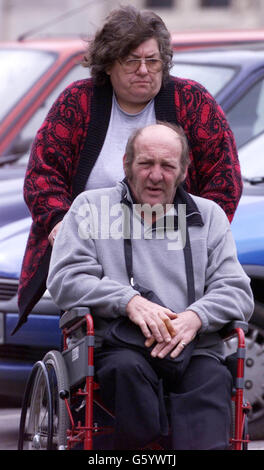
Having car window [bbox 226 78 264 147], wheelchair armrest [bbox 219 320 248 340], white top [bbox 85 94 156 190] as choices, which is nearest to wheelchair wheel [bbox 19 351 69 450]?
wheelchair armrest [bbox 219 320 248 340]

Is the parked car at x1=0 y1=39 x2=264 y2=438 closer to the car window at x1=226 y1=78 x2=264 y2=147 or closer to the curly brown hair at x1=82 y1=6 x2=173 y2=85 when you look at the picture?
the car window at x1=226 y1=78 x2=264 y2=147

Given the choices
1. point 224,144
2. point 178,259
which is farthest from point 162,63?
point 178,259

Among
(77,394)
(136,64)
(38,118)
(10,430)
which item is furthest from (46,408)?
(38,118)

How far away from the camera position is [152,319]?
172 inches

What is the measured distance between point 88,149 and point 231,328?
96 centimetres

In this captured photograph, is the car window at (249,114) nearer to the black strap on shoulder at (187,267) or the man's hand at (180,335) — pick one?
the black strap on shoulder at (187,267)

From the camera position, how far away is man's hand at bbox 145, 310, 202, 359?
14.4 feet

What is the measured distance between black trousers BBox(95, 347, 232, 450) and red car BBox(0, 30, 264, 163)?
3655 mm

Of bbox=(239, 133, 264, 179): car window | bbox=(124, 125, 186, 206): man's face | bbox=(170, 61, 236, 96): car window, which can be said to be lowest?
bbox=(124, 125, 186, 206): man's face

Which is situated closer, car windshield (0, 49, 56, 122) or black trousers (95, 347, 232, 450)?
black trousers (95, 347, 232, 450)

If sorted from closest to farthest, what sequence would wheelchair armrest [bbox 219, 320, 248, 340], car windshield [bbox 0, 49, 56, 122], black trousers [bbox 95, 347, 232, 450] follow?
black trousers [bbox 95, 347, 232, 450], wheelchair armrest [bbox 219, 320, 248, 340], car windshield [bbox 0, 49, 56, 122]

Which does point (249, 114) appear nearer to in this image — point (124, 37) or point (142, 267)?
point (124, 37)

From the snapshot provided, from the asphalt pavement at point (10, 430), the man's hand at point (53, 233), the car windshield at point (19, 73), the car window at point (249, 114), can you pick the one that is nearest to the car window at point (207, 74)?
the car window at point (249, 114)

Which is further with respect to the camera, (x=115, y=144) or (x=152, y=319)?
(x=115, y=144)
